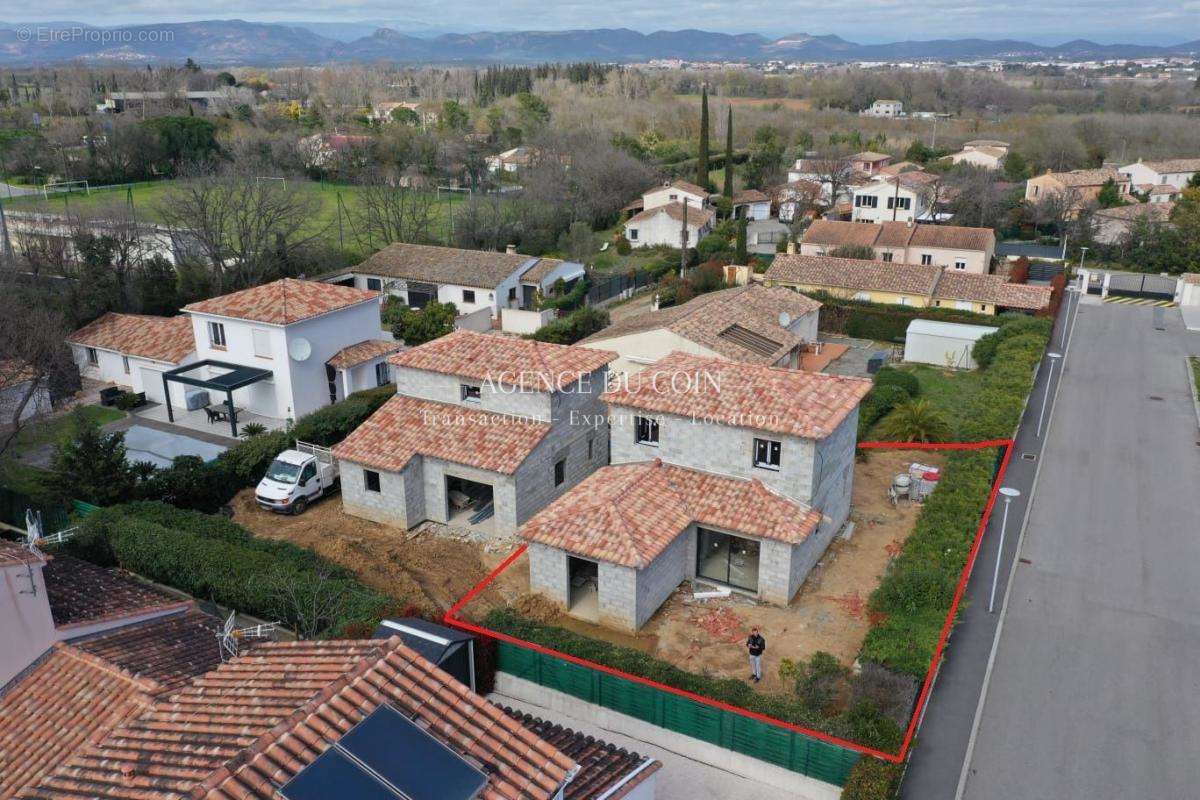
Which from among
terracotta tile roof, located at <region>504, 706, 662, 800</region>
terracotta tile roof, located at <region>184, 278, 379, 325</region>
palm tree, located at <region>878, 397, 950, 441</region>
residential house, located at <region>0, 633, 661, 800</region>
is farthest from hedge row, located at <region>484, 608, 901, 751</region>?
terracotta tile roof, located at <region>184, 278, 379, 325</region>

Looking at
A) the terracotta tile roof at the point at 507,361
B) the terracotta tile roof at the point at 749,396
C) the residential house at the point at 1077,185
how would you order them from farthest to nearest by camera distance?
the residential house at the point at 1077,185 → the terracotta tile roof at the point at 507,361 → the terracotta tile roof at the point at 749,396

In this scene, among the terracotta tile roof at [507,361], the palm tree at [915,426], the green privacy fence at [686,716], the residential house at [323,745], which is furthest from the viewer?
the palm tree at [915,426]

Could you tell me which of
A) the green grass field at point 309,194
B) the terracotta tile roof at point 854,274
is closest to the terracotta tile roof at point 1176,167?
the terracotta tile roof at point 854,274

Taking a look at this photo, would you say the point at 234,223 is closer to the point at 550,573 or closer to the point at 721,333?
the point at 721,333

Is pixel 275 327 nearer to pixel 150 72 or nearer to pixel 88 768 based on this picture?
pixel 88 768

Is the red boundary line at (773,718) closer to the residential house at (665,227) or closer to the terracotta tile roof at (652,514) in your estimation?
the terracotta tile roof at (652,514)

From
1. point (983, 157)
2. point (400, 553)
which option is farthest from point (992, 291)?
point (983, 157)

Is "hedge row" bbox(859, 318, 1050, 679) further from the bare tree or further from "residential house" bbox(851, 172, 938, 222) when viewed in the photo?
"residential house" bbox(851, 172, 938, 222)
